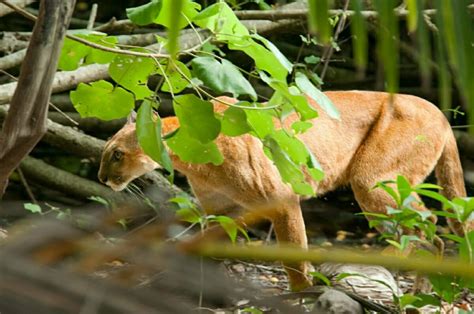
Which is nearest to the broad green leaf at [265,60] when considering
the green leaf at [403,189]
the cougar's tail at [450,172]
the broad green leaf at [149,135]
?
the broad green leaf at [149,135]

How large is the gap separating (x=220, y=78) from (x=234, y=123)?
0.14 m

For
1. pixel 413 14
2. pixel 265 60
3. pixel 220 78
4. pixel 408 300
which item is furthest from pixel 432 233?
pixel 413 14

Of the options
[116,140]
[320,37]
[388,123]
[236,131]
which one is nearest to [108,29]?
[116,140]

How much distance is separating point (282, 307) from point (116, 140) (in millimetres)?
4525

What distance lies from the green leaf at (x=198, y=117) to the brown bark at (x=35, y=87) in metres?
1.02

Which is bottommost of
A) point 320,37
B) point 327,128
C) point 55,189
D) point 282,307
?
point 55,189

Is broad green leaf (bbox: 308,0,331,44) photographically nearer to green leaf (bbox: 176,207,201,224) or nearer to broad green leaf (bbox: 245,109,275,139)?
green leaf (bbox: 176,207,201,224)

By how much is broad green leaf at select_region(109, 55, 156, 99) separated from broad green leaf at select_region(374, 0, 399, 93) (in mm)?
2082

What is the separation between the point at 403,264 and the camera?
1.78 feet

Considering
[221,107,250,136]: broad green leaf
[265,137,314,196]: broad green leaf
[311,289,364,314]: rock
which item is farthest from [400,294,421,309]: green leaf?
[221,107,250,136]: broad green leaf

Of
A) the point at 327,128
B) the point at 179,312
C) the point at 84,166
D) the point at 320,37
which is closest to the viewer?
the point at 179,312

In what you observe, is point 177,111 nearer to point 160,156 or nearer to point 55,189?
point 160,156

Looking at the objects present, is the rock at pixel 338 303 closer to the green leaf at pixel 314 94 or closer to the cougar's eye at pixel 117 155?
the green leaf at pixel 314 94

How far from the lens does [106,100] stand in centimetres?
296
